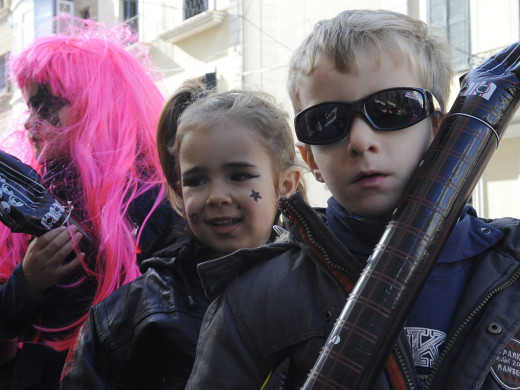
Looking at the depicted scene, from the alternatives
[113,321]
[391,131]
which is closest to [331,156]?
[391,131]

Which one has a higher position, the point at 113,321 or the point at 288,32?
the point at 113,321

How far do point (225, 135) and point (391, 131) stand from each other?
0.75 metres

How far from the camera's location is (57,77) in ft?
7.96

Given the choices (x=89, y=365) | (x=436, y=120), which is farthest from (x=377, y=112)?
(x=89, y=365)

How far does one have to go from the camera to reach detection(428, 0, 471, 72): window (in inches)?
384

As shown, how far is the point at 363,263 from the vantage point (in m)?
1.33

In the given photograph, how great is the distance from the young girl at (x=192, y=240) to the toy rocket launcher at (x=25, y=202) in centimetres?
34

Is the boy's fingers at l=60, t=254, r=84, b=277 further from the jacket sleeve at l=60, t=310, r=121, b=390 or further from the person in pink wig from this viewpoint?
the jacket sleeve at l=60, t=310, r=121, b=390

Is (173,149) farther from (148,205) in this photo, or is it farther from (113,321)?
(113,321)

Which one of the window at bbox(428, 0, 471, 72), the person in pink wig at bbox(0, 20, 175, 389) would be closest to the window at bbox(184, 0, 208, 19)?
the window at bbox(428, 0, 471, 72)

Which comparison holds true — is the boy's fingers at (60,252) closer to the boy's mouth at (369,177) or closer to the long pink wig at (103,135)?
the long pink wig at (103,135)

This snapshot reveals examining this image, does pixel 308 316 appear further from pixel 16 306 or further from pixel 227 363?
pixel 16 306

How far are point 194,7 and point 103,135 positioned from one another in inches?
457

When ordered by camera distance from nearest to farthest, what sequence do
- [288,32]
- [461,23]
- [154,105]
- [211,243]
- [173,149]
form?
[211,243]
[173,149]
[154,105]
[461,23]
[288,32]
